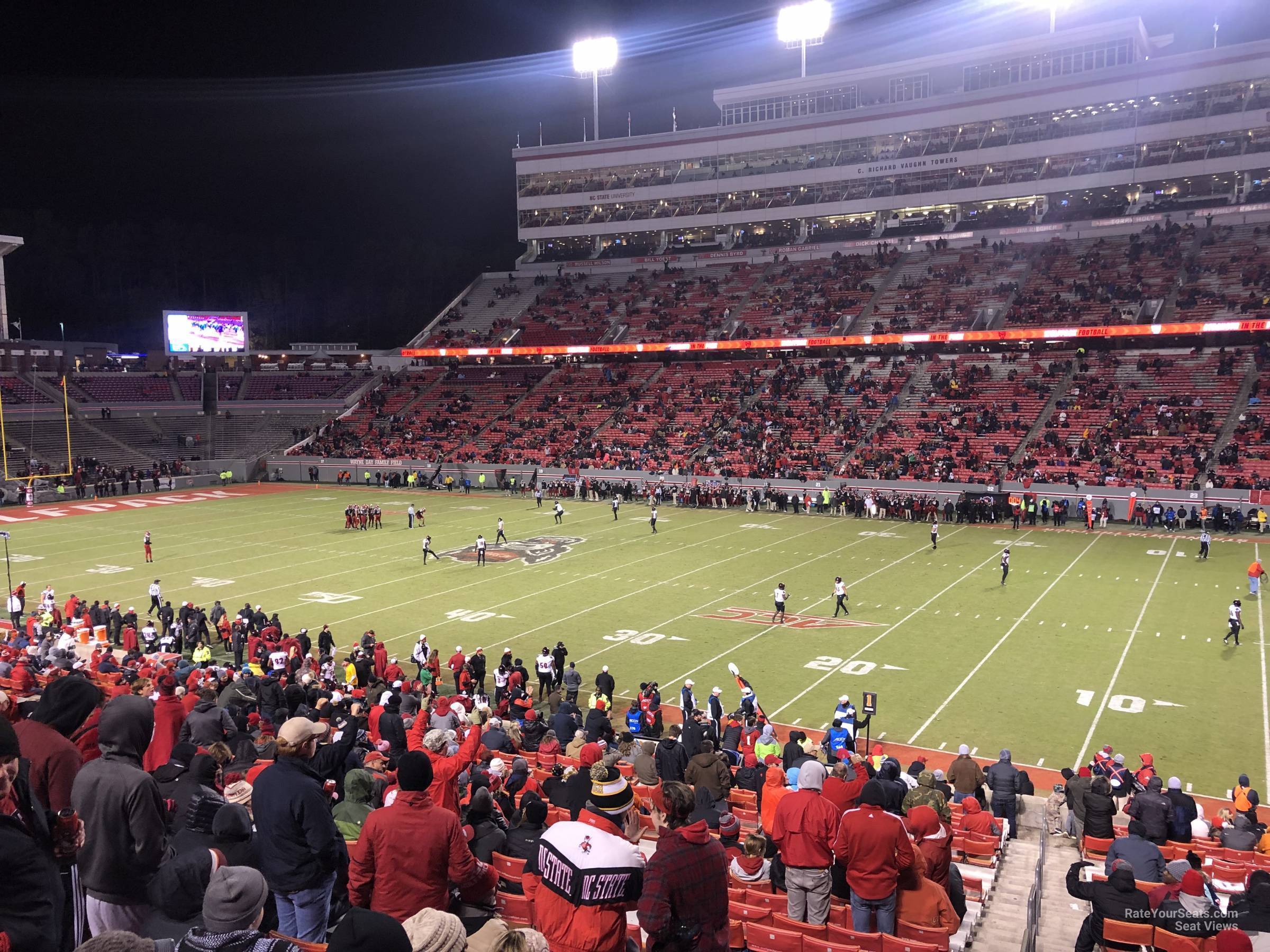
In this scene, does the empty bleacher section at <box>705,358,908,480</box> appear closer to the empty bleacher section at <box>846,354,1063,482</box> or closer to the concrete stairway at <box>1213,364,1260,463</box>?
the empty bleacher section at <box>846,354,1063,482</box>

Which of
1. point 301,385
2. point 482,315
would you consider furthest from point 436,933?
point 301,385

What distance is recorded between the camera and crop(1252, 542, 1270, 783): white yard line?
46.6 ft

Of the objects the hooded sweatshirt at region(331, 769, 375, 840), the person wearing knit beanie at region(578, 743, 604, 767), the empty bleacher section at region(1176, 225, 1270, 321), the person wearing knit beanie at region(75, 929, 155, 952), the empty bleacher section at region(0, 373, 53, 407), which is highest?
the empty bleacher section at region(1176, 225, 1270, 321)

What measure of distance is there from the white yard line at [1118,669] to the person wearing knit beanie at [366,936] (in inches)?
527

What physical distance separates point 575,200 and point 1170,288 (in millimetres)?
44200

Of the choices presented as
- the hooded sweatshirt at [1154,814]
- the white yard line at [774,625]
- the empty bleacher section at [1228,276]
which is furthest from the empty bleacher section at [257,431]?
the hooded sweatshirt at [1154,814]

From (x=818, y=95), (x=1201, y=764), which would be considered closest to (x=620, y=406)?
(x=818, y=95)

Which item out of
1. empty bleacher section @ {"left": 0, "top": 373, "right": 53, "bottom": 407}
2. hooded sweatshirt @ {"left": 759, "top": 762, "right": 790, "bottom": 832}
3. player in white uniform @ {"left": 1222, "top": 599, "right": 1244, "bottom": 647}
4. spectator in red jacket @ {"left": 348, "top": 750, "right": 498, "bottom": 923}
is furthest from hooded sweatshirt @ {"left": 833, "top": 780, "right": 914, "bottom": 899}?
empty bleacher section @ {"left": 0, "top": 373, "right": 53, "bottom": 407}

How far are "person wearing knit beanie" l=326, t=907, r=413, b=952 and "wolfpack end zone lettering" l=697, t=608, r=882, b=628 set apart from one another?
19.4 meters

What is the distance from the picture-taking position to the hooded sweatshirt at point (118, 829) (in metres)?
4.27

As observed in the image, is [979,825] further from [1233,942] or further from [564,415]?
[564,415]

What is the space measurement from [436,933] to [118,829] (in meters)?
2.00

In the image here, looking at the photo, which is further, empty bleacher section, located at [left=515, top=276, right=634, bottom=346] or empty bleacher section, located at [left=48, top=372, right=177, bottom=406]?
empty bleacher section, located at [left=515, top=276, right=634, bottom=346]

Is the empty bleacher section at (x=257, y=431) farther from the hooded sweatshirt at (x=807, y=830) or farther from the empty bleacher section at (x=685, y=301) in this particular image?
the hooded sweatshirt at (x=807, y=830)
